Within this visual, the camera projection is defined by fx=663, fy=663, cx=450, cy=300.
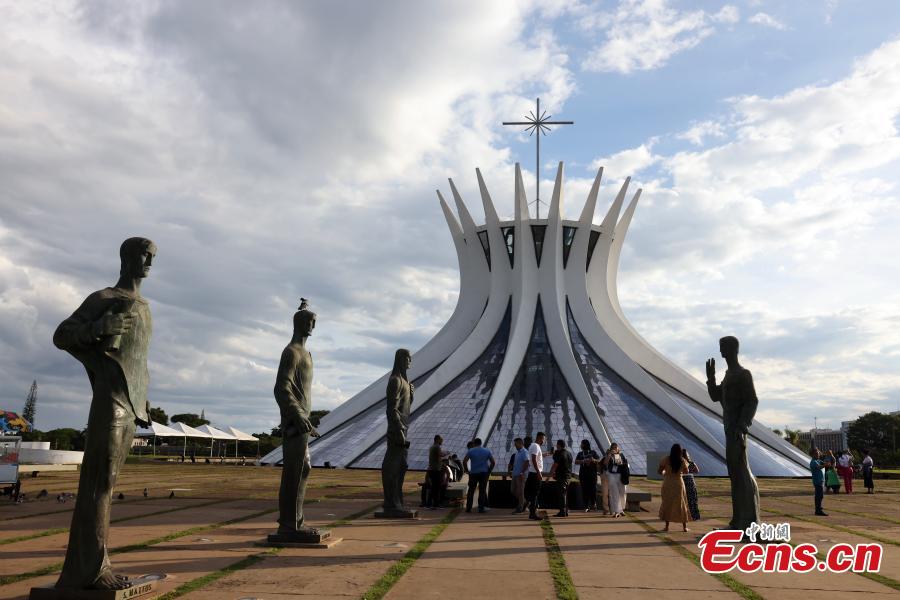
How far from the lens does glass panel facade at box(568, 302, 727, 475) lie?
22.8m

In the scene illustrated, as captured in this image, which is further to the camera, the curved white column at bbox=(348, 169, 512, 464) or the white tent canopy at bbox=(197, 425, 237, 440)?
the white tent canopy at bbox=(197, 425, 237, 440)

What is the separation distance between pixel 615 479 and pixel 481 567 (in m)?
5.45

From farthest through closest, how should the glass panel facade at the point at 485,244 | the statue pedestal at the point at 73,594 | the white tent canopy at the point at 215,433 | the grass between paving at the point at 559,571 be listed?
the white tent canopy at the point at 215,433 → the glass panel facade at the point at 485,244 → the grass between paving at the point at 559,571 → the statue pedestal at the point at 73,594

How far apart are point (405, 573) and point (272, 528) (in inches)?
132

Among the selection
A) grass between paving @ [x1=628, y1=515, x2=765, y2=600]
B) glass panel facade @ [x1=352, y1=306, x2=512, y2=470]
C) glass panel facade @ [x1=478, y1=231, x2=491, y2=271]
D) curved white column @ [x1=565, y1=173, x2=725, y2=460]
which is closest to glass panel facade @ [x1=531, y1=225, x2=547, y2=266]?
curved white column @ [x1=565, y1=173, x2=725, y2=460]

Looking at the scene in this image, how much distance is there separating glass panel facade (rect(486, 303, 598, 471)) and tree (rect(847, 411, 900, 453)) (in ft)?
186

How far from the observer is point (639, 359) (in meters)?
30.8

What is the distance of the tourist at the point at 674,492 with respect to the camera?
8719mm

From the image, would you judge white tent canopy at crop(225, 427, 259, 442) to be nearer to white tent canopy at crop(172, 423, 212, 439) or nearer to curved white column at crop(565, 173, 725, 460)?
white tent canopy at crop(172, 423, 212, 439)

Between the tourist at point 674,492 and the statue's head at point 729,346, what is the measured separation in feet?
4.72

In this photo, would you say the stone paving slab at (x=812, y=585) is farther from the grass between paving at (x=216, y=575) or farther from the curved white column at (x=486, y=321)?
the curved white column at (x=486, y=321)

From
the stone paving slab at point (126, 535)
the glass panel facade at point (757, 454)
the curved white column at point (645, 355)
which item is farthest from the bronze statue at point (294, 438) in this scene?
the curved white column at point (645, 355)

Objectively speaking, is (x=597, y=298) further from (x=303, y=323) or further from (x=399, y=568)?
(x=399, y=568)

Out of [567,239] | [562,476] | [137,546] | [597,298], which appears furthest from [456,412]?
[137,546]
